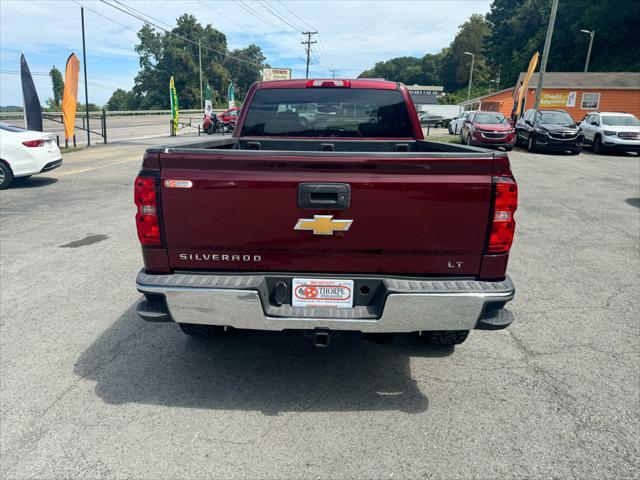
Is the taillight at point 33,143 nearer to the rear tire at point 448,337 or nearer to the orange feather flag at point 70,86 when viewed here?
the orange feather flag at point 70,86

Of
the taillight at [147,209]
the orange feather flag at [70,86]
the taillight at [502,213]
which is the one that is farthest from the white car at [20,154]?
the taillight at [502,213]

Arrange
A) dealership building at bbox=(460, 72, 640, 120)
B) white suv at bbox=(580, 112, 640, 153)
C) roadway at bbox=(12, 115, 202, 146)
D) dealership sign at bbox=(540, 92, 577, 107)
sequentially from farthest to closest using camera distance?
dealership sign at bbox=(540, 92, 577, 107), dealership building at bbox=(460, 72, 640, 120), roadway at bbox=(12, 115, 202, 146), white suv at bbox=(580, 112, 640, 153)

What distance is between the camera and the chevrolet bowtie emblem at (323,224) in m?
2.80

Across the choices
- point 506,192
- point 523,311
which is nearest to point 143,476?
point 506,192

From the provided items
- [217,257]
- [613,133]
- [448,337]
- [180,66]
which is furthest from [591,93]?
[180,66]

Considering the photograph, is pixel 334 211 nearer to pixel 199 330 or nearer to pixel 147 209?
pixel 147 209

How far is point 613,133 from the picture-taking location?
66.5 feet

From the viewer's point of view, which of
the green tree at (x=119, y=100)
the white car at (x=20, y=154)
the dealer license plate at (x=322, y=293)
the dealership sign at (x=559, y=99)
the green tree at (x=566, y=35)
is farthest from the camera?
the green tree at (x=119, y=100)

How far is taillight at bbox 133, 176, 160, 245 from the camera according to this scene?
284 cm

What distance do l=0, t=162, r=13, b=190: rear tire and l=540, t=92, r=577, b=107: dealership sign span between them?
40192 millimetres

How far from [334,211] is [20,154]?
37.0 ft

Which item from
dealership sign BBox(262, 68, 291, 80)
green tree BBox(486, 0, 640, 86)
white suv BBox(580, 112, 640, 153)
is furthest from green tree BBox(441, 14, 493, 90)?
white suv BBox(580, 112, 640, 153)

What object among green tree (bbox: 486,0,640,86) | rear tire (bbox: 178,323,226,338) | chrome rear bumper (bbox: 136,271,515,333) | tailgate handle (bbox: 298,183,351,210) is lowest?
rear tire (bbox: 178,323,226,338)

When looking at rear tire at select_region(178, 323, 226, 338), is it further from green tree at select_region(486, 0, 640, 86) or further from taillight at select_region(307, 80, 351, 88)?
green tree at select_region(486, 0, 640, 86)
